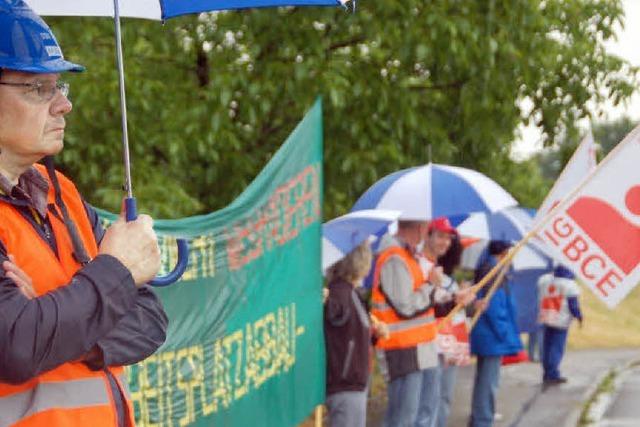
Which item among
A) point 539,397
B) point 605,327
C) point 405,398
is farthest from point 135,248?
point 605,327

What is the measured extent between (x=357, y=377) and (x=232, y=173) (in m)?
2.66

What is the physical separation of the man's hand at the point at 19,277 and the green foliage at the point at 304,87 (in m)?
5.66

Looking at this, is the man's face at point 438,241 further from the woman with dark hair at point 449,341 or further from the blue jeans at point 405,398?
the blue jeans at point 405,398

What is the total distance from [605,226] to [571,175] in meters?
1.34

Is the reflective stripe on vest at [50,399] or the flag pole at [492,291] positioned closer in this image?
the reflective stripe on vest at [50,399]

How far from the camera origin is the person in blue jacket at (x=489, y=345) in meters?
10.6

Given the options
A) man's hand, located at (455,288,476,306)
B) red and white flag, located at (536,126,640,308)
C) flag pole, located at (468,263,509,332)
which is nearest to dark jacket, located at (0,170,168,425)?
red and white flag, located at (536,126,640,308)

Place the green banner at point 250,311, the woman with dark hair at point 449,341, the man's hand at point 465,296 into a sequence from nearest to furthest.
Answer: the green banner at point 250,311 < the man's hand at point 465,296 < the woman with dark hair at point 449,341

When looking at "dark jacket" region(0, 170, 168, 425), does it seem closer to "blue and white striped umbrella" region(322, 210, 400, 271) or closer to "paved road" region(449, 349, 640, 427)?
"blue and white striped umbrella" region(322, 210, 400, 271)

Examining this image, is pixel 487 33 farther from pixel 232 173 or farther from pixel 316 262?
pixel 316 262

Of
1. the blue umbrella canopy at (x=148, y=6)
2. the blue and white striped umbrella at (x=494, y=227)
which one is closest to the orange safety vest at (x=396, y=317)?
the blue and white striped umbrella at (x=494, y=227)

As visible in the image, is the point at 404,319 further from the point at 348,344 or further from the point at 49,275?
the point at 49,275

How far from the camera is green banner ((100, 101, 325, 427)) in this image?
5715 millimetres

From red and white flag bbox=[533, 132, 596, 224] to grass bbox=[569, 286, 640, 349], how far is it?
32.3 ft
